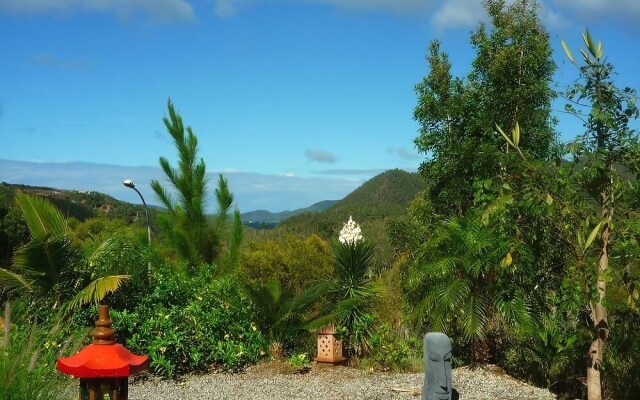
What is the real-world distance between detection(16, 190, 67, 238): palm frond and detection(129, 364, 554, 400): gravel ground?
2740 millimetres

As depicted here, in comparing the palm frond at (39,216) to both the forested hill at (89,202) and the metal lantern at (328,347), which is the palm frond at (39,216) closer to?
the metal lantern at (328,347)

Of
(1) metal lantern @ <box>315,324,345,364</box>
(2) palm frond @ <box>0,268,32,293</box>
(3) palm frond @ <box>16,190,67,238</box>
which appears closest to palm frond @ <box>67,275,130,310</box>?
(2) palm frond @ <box>0,268,32,293</box>

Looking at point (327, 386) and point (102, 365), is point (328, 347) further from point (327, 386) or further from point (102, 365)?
point (102, 365)

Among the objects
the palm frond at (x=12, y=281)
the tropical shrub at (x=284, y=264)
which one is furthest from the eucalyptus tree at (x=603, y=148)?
the tropical shrub at (x=284, y=264)

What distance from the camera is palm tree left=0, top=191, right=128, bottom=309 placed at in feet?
32.7

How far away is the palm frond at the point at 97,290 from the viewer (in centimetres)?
989

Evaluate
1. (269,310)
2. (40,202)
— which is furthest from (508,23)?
(40,202)

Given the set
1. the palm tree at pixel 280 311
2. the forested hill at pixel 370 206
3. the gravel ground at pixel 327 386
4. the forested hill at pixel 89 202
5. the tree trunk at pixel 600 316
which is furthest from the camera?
the forested hill at pixel 370 206

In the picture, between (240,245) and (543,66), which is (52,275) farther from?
(543,66)

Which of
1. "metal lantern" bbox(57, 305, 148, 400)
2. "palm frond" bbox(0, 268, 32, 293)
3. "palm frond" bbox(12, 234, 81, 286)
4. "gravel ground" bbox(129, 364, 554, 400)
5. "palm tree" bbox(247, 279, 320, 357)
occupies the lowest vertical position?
"gravel ground" bbox(129, 364, 554, 400)

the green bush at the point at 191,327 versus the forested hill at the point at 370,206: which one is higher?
the forested hill at the point at 370,206

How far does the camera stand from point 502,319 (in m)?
9.91

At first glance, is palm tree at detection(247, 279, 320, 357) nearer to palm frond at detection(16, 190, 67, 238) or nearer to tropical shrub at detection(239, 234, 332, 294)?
palm frond at detection(16, 190, 67, 238)

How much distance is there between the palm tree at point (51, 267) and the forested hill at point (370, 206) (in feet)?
127
